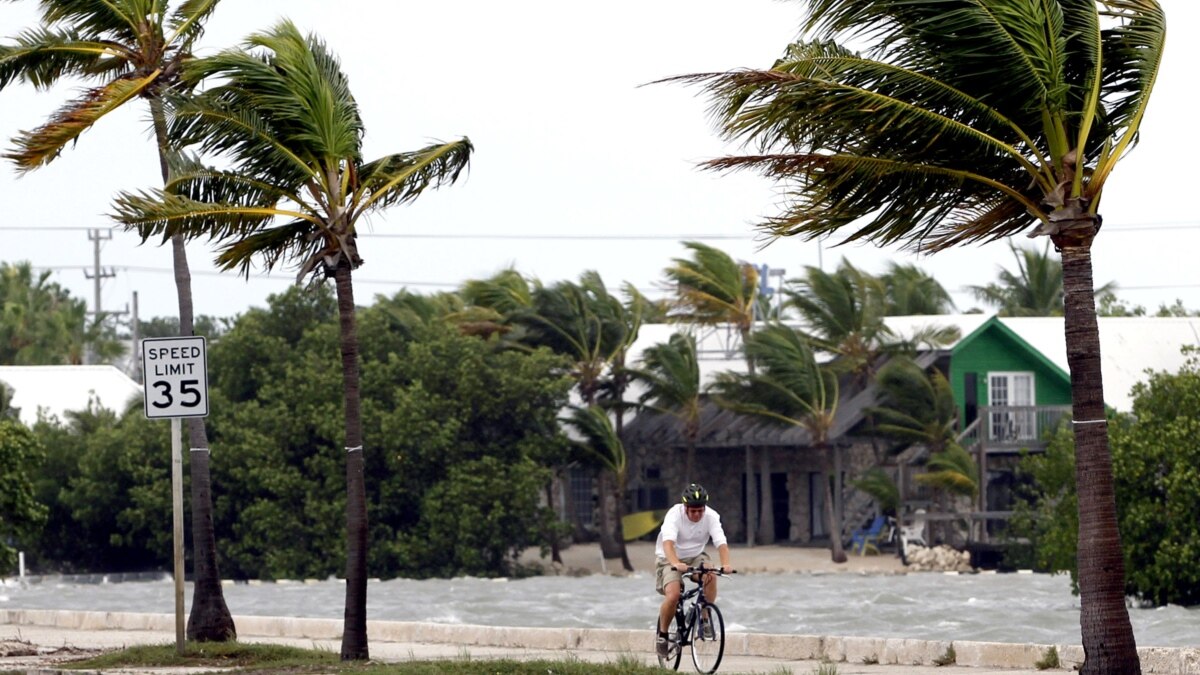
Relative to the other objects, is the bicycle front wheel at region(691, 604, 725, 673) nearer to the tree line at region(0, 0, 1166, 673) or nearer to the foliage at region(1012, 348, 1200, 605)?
the tree line at region(0, 0, 1166, 673)

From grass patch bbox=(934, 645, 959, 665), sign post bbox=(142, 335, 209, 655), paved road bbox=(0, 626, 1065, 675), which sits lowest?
paved road bbox=(0, 626, 1065, 675)

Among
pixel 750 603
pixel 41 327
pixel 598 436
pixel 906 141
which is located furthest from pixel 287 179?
pixel 41 327

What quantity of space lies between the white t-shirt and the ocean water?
10635mm

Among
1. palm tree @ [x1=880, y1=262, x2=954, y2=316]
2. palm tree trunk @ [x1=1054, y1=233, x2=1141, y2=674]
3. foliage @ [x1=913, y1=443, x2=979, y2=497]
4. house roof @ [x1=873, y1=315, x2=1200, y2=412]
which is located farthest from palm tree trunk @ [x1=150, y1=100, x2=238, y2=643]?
palm tree @ [x1=880, y1=262, x2=954, y2=316]

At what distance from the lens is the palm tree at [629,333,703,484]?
49219 millimetres

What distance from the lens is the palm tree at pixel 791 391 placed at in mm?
47094

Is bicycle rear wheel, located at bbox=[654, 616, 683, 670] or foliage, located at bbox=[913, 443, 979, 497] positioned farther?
foliage, located at bbox=[913, 443, 979, 497]

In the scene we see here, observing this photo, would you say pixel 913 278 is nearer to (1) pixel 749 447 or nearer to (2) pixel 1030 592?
(1) pixel 749 447

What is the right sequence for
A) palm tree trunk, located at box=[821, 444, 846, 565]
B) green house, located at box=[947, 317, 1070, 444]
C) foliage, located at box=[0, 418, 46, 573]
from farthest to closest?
green house, located at box=[947, 317, 1070, 444] < palm tree trunk, located at box=[821, 444, 846, 565] < foliage, located at box=[0, 418, 46, 573]

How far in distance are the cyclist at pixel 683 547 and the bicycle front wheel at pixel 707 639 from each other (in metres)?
0.16

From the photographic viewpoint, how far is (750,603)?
118 feet

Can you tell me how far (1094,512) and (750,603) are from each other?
24.2 meters

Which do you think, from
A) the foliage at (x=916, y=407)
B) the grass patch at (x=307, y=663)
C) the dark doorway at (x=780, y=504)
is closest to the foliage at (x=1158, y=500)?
the grass patch at (x=307, y=663)

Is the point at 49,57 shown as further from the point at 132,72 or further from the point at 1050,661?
the point at 1050,661
